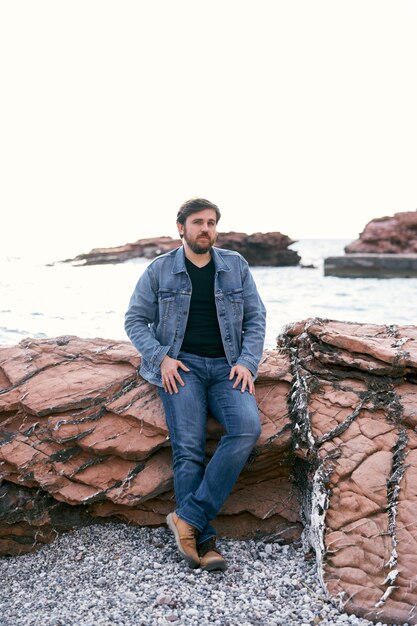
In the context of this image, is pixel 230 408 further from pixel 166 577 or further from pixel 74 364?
pixel 74 364

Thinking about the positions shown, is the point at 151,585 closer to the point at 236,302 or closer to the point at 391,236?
the point at 236,302

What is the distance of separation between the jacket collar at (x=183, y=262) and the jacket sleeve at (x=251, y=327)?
177 mm

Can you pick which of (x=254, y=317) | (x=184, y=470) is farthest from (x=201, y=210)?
(x=184, y=470)

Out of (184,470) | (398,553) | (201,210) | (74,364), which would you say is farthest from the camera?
(74,364)

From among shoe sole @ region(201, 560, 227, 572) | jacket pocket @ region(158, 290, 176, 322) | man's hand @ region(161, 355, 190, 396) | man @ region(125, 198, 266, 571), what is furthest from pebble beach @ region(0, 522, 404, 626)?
jacket pocket @ region(158, 290, 176, 322)

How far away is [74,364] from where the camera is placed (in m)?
5.17

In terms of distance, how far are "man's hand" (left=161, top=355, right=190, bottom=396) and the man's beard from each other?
0.89 meters

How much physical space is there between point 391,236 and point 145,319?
49328mm

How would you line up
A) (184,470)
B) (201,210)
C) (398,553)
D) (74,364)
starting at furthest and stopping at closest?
(74,364) → (201,210) → (184,470) → (398,553)

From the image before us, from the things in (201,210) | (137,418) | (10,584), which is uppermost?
(201,210)

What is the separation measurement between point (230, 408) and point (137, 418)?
2.69ft

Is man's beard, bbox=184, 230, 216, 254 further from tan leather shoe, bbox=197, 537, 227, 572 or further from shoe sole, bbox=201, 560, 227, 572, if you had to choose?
shoe sole, bbox=201, 560, 227, 572

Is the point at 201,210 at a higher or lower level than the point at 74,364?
higher

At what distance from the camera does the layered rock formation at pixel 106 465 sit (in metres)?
4.54
